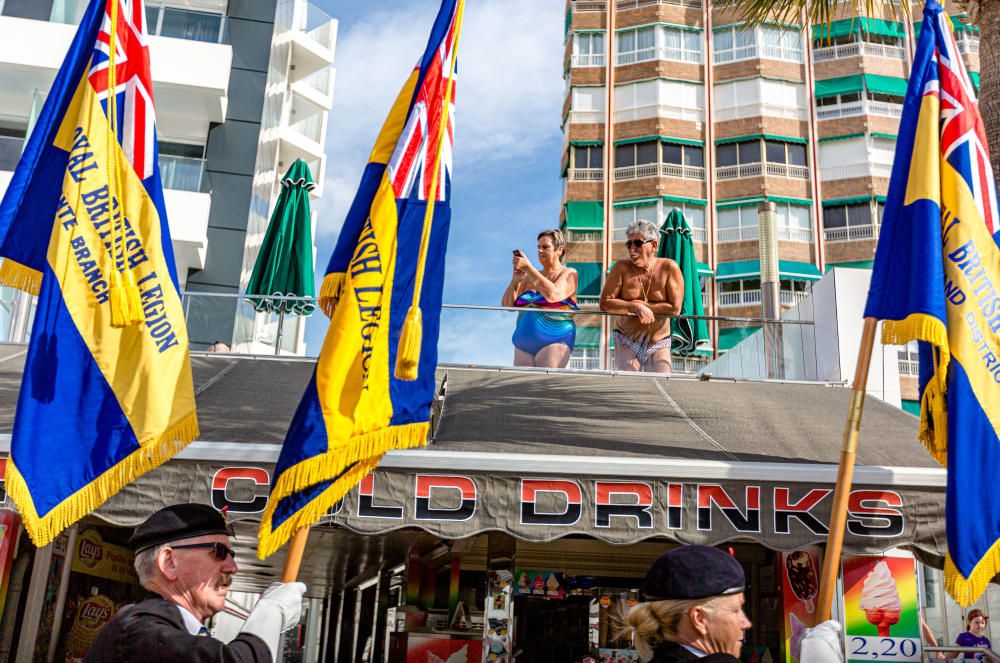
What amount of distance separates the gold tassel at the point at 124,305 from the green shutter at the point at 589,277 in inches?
1403

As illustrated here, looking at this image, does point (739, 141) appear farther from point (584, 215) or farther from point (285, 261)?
point (285, 261)

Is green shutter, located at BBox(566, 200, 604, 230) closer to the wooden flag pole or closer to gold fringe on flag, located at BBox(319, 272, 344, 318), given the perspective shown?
the wooden flag pole

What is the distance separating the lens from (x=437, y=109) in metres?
5.36

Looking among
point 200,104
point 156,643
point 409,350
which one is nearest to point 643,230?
point 409,350

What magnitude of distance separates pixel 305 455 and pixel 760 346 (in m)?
6.13

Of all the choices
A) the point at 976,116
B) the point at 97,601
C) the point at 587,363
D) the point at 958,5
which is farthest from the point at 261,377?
the point at 958,5

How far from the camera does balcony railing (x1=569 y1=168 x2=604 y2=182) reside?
41.1 m

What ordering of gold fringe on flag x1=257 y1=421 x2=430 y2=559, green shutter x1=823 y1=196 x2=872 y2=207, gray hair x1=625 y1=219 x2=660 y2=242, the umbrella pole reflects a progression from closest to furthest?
the umbrella pole
gold fringe on flag x1=257 y1=421 x2=430 y2=559
gray hair x1=625 y1=219 x2=660 y2=242
green shutter x1=823 y1=196 x2=872 y2=207

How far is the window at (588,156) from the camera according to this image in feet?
136

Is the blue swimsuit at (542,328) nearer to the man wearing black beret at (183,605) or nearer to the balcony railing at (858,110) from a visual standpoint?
the man wearing black beret at (183,605)

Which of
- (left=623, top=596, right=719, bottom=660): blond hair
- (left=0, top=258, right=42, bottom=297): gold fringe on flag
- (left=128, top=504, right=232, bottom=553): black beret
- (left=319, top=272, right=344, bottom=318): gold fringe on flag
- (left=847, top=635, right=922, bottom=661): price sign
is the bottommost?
(left=847, top=635, right=922, bottom=661): price sign

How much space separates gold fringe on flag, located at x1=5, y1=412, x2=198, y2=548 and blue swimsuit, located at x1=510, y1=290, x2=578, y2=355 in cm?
490

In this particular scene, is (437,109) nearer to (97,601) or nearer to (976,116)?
(976,116)

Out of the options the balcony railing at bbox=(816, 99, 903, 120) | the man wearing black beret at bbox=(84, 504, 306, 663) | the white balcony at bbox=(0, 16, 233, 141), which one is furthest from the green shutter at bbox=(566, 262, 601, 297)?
the man wearing black beret at bbox=(84, 504, 306, 663)
